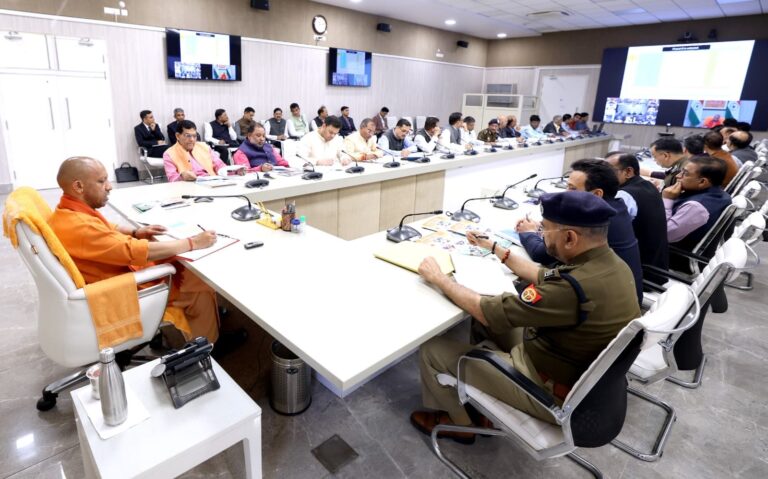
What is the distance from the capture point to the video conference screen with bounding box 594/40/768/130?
8.26 m

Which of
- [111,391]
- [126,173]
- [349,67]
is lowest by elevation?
[126,173]

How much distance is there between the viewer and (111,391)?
1.11 meters

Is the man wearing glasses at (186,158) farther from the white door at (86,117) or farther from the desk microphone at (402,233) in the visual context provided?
the white door at (86,117)

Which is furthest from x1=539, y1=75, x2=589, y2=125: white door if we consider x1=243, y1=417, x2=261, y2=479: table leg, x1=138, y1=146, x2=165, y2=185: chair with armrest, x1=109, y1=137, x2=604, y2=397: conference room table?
x1=243, y1=417, x2=261, y2=479: table leg

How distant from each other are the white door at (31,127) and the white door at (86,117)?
10 cm

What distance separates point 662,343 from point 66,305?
2.24m

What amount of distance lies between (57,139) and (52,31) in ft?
4.38

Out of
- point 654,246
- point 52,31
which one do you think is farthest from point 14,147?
point 654,246

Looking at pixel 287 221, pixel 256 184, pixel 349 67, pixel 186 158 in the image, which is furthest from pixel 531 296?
pixel 349 67

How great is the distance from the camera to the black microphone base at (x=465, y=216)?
2.46 m

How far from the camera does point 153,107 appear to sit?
639cm

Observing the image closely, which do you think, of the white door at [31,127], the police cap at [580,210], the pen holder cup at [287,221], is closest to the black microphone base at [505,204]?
the pen holder cup at [287,221]

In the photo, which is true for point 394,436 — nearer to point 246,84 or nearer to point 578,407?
point 578,407

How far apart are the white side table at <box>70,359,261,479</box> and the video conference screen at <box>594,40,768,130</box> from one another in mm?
10724
